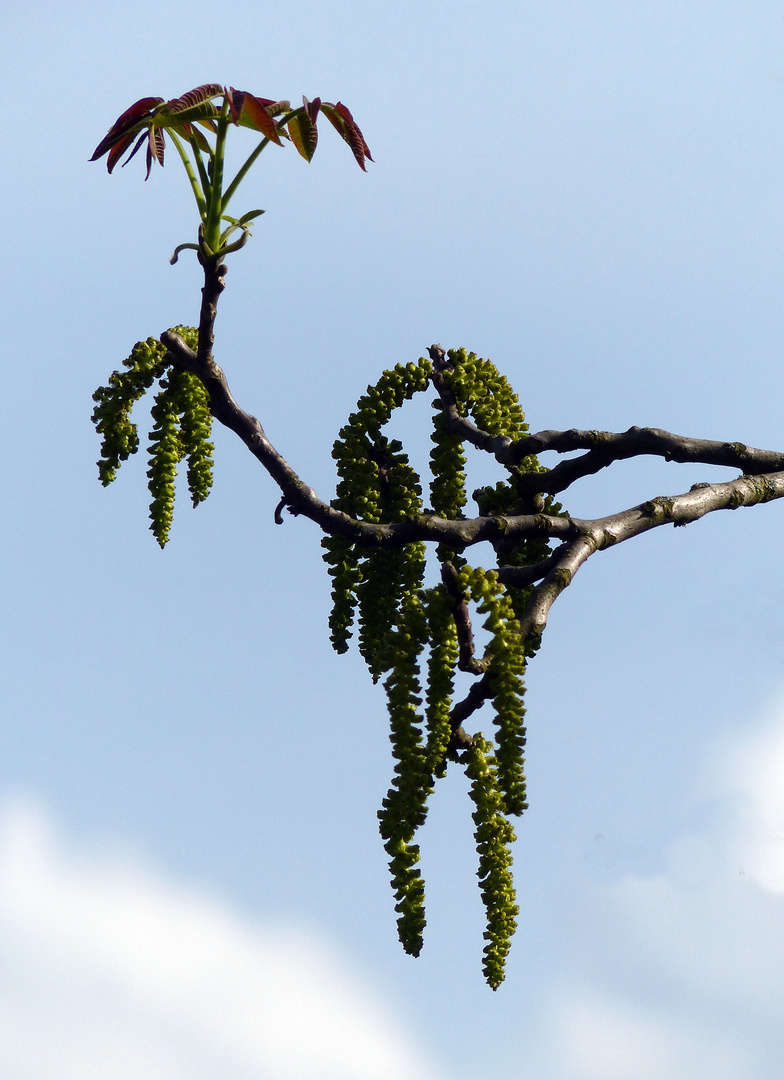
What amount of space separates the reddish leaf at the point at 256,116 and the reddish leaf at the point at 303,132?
0.13m

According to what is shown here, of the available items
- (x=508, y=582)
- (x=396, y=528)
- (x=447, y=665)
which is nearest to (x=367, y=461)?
(x=396, y=528)

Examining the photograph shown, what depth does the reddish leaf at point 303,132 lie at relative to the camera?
3.86m

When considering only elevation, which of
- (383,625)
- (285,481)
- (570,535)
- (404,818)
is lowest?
(404,818)

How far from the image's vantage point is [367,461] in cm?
476

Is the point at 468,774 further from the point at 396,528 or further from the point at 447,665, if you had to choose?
the point at 396,528

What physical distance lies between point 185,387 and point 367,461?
2.79 ft

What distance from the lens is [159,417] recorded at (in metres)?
4.41

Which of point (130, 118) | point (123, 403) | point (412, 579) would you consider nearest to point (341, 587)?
point (412, 579)

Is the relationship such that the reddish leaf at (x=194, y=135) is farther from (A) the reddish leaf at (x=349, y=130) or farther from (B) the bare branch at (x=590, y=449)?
(B) the bare branch at (x=590, y=449)

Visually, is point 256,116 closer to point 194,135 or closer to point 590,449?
point 194,135

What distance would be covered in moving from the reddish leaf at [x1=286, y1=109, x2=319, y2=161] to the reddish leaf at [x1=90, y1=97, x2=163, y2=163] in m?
0.51

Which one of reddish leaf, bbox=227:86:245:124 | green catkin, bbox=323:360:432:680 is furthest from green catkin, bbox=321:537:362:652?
reddish leaf, bbox=227:86:245:124

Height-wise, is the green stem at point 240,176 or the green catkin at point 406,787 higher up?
the green stem at point 240,176

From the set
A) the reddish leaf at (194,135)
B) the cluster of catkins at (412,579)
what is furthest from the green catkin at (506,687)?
the reddish leaf at (194,135)
